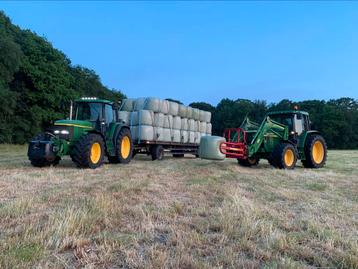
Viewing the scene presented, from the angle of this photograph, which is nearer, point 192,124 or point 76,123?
point 76,123

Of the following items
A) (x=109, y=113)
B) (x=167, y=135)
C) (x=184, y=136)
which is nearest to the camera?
(x=109, y=113)

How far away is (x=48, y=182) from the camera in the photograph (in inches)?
298

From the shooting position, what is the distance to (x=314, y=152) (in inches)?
541

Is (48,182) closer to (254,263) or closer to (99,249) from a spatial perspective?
(99,249)

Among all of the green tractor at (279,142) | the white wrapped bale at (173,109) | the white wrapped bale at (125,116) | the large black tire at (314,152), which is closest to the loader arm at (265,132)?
the green tractor at (279,142)

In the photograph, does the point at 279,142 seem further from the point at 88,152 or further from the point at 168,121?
the point at 88,152

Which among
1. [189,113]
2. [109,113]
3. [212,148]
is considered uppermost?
[189,113]

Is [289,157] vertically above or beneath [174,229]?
above

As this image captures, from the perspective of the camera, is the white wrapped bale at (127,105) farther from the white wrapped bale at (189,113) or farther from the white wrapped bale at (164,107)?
the white wrapped bale at (189,113)

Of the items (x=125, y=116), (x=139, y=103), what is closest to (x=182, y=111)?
(x=139, y=103)

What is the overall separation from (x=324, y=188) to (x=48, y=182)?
5.33 m

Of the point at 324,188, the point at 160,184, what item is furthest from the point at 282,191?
the point at 160,184

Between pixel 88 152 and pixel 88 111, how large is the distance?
2.08 meters

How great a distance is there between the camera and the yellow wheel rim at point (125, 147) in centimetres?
1316
